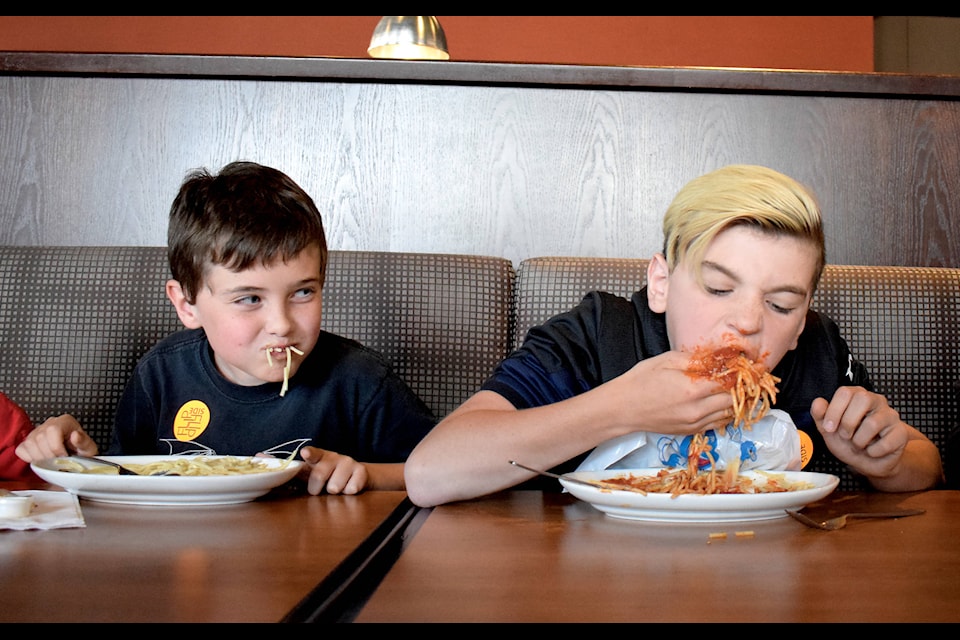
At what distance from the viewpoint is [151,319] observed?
2137 millimetres

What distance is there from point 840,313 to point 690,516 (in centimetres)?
111

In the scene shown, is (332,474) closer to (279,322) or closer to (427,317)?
(279,322)

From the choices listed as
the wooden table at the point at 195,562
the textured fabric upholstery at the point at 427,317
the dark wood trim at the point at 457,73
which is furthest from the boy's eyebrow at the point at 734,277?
the dark wood trim at the point at 457,73

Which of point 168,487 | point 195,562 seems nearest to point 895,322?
Answer: point 168,487

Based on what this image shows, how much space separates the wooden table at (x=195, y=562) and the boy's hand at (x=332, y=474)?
13 cm

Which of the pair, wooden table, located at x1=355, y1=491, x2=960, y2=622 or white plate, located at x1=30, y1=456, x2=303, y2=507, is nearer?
wooden table, located at x1=355, y1=491, x2=960, y2=622

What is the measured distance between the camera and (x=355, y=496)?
136 cm

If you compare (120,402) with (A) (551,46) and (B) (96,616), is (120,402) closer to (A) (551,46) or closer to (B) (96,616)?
(B) (96,616)

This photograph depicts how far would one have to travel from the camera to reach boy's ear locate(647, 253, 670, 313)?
1.55m

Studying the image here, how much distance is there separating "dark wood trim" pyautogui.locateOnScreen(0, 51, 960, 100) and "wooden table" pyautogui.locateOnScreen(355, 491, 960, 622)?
1414mm

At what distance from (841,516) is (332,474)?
67 centimetres

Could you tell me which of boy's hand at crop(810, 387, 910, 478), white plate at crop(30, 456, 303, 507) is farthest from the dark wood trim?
white plate at crop(30, 456, 303, 507)

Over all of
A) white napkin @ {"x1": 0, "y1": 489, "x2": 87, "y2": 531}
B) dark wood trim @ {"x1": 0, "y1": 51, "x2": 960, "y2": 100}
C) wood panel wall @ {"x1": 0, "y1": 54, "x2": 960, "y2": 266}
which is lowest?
white napkin @ {"x1": 0, "y1": 489, "x2": 87, "y2": 531}

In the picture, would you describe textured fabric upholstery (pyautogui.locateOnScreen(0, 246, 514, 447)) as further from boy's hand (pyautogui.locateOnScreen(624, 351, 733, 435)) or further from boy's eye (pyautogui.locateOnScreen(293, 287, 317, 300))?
boy's hand (pyautogui.locateOnScreen(624, 351, 733, 435))
